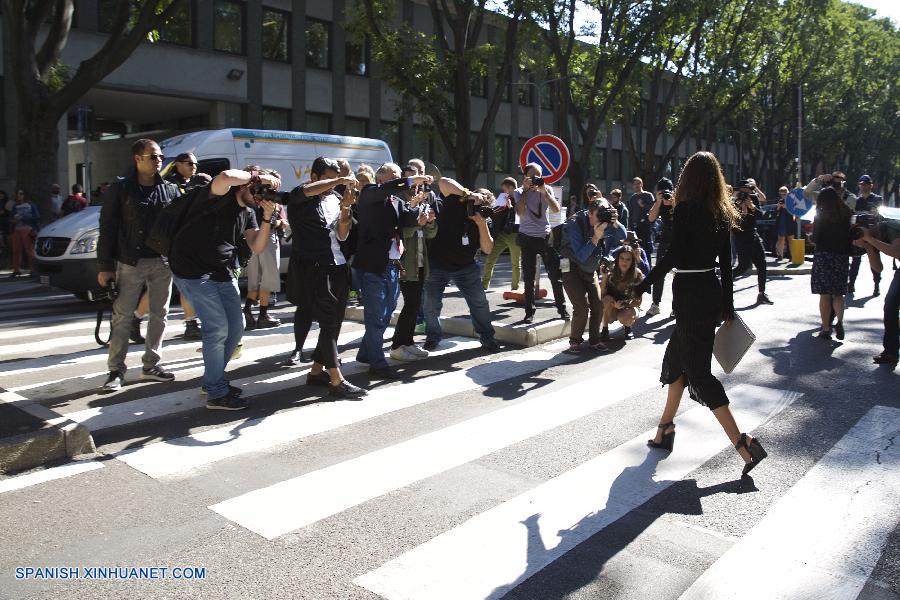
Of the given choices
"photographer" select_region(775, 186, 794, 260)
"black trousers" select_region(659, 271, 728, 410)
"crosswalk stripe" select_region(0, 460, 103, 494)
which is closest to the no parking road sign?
"black trousers" select_region(659, 271, 728, 410)

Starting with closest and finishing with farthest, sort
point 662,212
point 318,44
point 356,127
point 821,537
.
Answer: point 821,537 < point 662,212 < point 318,44 < point 356,127

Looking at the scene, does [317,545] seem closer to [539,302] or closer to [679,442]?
[679,442]

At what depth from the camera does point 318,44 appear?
1187 inches

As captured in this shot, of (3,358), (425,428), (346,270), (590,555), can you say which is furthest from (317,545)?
(3,358)

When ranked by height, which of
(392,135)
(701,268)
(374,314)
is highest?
(392,135)

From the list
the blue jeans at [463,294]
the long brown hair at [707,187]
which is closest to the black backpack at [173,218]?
the blue jeans at [463,294]

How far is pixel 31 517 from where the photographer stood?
13.4 feet

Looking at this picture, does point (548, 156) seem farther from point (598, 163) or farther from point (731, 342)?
point (598, 163)

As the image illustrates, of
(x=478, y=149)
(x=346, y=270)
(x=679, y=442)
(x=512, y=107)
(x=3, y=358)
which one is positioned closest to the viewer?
(x=679, y=442)

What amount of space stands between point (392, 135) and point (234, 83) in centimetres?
774

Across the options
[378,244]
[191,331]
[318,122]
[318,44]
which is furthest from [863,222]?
[318,44]

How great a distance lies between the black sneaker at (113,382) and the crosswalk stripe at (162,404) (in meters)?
→ 0.37

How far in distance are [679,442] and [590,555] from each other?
1961mm

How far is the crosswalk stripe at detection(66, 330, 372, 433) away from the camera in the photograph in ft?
18.9
